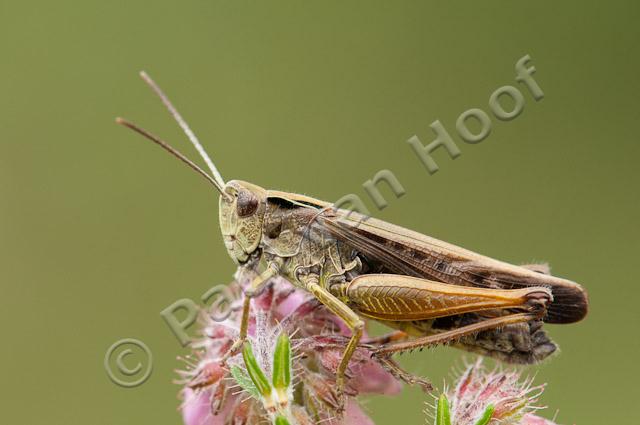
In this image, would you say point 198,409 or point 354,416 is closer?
point 354,416

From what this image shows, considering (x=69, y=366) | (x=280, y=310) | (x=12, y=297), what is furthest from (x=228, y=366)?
(x=12, y=297)

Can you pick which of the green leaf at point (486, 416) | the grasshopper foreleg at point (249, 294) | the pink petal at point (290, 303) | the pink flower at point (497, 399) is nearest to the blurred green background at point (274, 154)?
the pink petal at point (290, 303)

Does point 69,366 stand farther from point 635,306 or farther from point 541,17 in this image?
point 541,17

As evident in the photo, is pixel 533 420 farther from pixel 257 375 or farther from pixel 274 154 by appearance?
pixel 274 154

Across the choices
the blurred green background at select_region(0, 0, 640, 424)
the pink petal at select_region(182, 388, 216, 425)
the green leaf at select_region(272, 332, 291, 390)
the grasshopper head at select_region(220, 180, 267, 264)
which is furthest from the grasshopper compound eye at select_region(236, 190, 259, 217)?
the blurred green background at select_region(0, 0, 640, 424)

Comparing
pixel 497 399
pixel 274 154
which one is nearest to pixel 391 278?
pixel 497 399

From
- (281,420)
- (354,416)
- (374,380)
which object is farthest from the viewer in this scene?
(374,380)

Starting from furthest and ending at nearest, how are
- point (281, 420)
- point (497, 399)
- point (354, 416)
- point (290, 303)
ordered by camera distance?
1. point (290, 303)
2. point (354, 416)
3. point (497, 399)
4. point (281, 420)
